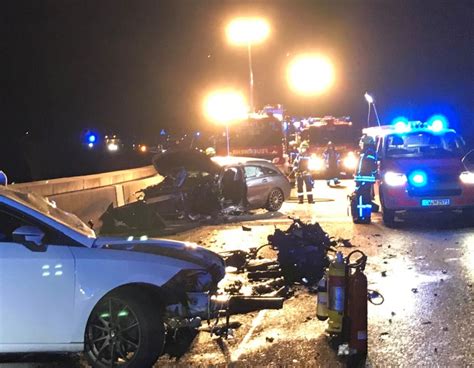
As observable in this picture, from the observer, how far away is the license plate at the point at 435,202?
1229 cm

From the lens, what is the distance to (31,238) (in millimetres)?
4781

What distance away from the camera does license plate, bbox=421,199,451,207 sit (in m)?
12.3

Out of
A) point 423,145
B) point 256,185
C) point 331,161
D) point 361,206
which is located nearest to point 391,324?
point 361,206

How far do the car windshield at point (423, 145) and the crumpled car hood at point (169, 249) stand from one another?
8090 millimetres

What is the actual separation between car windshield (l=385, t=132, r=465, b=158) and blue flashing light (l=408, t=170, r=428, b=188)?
2.73 ft

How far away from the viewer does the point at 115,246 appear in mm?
5234

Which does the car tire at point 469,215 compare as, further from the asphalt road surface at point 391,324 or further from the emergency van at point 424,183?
the asphalt road surface at point 391,324

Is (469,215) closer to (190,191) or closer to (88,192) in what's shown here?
(190,191)

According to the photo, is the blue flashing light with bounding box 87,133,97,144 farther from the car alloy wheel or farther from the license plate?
the license plate

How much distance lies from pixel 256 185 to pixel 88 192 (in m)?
4.41

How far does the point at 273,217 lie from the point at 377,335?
920 centimetres

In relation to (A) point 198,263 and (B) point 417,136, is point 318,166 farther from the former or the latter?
(A) point 198,263

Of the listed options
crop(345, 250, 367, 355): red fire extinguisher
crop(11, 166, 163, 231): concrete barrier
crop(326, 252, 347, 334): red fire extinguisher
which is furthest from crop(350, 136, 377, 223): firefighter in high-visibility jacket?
crop(345, 250, 367, 355): red fire extinguisher

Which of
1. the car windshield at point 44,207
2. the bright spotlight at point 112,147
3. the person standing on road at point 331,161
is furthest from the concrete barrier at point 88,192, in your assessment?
the bright spotlight at point 112,147
